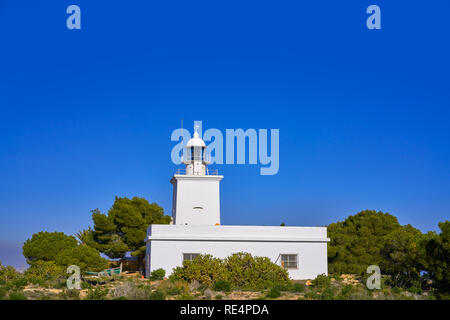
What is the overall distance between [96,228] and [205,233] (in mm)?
10675

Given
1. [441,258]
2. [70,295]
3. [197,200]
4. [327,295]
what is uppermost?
[197,200]

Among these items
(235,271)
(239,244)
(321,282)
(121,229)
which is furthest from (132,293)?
(121,229)

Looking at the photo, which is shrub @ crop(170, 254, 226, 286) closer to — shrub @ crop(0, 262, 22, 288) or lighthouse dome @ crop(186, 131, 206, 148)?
shrub @ crop(0, 262, 22, 288)

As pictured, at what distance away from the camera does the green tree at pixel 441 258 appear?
18.1 metres

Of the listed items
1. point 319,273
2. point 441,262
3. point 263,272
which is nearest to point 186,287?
point 263,272

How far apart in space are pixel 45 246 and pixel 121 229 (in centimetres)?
679

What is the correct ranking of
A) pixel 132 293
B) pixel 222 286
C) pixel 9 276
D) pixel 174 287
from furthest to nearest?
pixel 9 276
pixel 222 286
pixel 174 287
pixel 132 293

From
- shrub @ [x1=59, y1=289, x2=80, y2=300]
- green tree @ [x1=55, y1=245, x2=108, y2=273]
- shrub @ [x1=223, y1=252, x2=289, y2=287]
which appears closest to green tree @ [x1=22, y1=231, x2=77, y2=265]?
green tree @ [x1=55, y1=245, x2=108, y2=273]

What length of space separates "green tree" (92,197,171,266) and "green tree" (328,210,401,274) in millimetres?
11407

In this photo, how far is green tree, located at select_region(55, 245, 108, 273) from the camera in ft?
78.6

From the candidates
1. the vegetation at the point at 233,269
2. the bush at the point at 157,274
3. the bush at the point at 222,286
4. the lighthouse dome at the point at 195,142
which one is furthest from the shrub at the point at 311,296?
the lighthouse dome at the point at 195,142

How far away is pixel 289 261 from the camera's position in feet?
79.8

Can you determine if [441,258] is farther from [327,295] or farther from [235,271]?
[235,271]

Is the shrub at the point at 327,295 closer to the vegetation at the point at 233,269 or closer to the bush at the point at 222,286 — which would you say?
the vegetation at the point at 233,269
